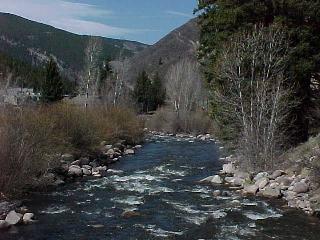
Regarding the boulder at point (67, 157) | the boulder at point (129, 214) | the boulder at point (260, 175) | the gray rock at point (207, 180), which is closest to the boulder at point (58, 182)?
the boulder at point (67, 157)

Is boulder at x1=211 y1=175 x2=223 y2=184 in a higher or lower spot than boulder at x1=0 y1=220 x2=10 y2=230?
higher

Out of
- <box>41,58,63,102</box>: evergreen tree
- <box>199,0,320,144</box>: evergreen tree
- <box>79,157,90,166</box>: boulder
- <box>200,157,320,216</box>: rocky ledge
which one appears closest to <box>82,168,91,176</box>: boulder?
<box>79,157,90,166</box>: boulder

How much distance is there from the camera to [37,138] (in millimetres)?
20906

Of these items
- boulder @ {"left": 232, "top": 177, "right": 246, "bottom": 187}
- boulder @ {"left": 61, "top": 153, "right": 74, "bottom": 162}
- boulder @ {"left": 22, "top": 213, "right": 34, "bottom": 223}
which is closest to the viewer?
boulder @ {"left": 22, "top": 213, "right": 34, "bottom": 223}

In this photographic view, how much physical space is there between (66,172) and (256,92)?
10427 millimetres

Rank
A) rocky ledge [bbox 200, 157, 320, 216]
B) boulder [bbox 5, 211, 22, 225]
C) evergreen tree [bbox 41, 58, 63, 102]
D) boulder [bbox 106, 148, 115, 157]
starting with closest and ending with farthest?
boulder [bbox 5, 211, 22, 225], rocky ledge [bbox 200, 157, 320, 216], boulder [bbox 106, 148, 115, 157], evergreen tree [bbox 41, 58, 63, 102]

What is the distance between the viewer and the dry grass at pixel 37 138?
59.8 feet

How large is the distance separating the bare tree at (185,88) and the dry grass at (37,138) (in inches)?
1382

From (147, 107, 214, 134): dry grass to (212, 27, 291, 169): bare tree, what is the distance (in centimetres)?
3462

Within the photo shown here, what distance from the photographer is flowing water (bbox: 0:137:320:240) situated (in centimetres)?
1499

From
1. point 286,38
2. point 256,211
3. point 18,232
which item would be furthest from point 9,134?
point 286,38

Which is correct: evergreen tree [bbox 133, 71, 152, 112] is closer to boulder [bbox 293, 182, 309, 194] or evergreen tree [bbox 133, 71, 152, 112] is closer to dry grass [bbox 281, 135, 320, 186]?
dry grass [bbox 281, 135, 320, 186]

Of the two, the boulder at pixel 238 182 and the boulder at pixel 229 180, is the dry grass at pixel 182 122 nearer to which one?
the boulder at pixel 229 180

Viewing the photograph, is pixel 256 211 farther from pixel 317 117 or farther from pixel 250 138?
pixel 317 117
